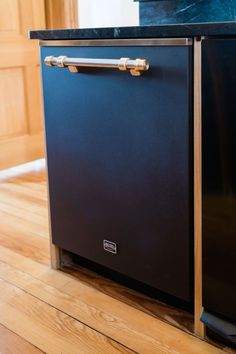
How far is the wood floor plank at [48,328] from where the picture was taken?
1.19 m

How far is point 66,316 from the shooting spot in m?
1.33

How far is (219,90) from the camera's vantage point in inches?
38.5

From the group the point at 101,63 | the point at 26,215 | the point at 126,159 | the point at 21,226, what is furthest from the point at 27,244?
Answer: the point at 101,63

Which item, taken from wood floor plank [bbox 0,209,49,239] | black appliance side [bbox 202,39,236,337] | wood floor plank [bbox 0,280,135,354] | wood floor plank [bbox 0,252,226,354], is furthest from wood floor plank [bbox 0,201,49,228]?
black appliance side [bbox 202,39,236,337]

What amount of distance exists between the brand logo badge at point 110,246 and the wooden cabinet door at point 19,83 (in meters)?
1.59

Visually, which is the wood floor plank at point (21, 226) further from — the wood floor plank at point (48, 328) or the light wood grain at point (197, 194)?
the light wood grain at point (197, 194)

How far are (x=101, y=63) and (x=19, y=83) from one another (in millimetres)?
1759

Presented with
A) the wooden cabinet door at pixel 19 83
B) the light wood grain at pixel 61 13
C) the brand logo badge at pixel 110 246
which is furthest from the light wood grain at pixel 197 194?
the light wood grain at pixel 61 13

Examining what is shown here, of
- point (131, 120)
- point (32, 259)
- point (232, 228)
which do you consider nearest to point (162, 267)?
point (232, 228)

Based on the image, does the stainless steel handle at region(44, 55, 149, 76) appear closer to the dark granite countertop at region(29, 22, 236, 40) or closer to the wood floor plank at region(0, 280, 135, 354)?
the dark granite countertop at region(29, 22, 236, 40)

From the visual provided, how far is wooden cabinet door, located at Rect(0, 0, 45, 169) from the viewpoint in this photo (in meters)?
2.69

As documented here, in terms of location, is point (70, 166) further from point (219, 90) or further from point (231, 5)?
point (231, 5)

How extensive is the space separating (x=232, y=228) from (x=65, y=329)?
1.85 ft

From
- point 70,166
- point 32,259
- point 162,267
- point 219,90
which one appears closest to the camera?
point 219,90
